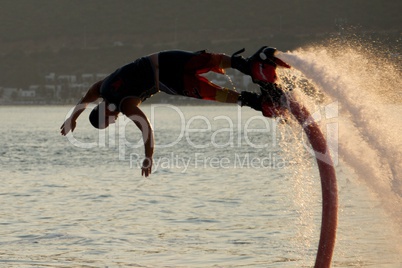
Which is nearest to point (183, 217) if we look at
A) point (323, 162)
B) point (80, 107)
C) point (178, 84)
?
point (80, 107)

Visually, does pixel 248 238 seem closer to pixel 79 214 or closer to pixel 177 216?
pixel 177 216

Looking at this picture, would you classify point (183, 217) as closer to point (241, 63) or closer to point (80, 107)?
point (80, 107)

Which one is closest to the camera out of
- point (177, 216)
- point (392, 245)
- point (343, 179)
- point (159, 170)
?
point (392, 245)

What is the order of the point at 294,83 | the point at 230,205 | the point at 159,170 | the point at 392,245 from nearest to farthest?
the point at 294,83 → the point at 392,245 → the point at 230,205 → the point at 159,170

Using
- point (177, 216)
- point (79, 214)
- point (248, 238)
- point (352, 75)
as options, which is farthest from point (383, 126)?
point (79, 214)

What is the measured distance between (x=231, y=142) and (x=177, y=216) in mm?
45069

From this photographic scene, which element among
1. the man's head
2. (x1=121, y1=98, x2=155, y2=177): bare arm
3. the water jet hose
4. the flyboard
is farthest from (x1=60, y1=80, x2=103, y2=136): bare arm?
the water jet hose

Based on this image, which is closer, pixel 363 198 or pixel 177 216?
pixel 177 216

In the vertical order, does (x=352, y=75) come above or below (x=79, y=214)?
above

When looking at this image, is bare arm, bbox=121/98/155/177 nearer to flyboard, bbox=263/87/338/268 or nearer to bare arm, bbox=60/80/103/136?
bare arm, bbox=60/80/103/136

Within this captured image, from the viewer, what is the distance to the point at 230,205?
86.5 ft

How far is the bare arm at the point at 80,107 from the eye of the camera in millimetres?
14000

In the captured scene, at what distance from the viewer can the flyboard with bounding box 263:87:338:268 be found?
1305cm

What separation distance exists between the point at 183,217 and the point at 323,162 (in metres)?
10.7
